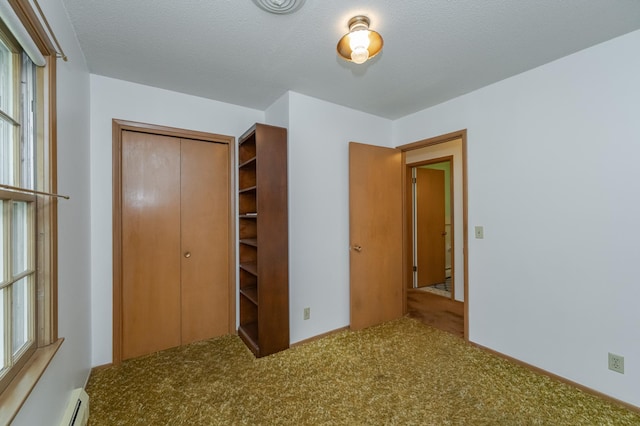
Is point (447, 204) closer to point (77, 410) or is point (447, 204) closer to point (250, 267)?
point (250, 267)

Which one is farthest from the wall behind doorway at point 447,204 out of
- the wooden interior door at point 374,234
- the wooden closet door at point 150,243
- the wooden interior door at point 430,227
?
the wooden closet door at point 150,243

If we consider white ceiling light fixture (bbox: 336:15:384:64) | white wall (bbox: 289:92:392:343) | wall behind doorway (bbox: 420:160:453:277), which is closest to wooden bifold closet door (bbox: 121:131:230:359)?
white wall (bbox: 289:92:392:343)

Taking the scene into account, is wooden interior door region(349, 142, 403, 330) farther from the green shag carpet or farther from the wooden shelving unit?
the wooden shelving unit

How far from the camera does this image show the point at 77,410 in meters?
1.50

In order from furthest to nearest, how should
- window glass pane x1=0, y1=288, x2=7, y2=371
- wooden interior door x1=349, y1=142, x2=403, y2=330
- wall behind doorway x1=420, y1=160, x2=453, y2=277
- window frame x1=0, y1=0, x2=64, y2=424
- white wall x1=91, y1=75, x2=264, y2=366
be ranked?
wall behind doorway x1=420, y1=160, x2=453, y2=277 < wooden interior door x1=349, y1=142, x2=403, y2=330 < white wall x1=91, y1=75, x2=264, y2=366 < window frame x1=0, y1=0, x2=64, y2=424 < window glass pane x1=0, y1=288, x2=7, y2=371

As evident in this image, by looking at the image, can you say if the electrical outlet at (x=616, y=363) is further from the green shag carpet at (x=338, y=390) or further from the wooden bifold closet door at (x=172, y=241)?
the wooden bifold closet door at (x=172, y=241)

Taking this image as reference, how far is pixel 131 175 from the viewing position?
2.31 m

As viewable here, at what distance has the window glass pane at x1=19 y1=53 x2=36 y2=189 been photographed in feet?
3.73

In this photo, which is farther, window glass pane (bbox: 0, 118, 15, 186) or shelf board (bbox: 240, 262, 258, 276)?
shelf board (bbox: 240, 262, 258, 276)

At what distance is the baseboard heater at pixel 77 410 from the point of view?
139 centimetres

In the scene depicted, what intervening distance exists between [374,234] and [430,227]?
1967mm

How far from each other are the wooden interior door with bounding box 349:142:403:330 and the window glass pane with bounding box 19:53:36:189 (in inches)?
89.1

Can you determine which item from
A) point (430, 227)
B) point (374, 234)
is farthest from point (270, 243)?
point (430, 227)

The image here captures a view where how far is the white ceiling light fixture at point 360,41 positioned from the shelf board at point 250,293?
2084 mm
